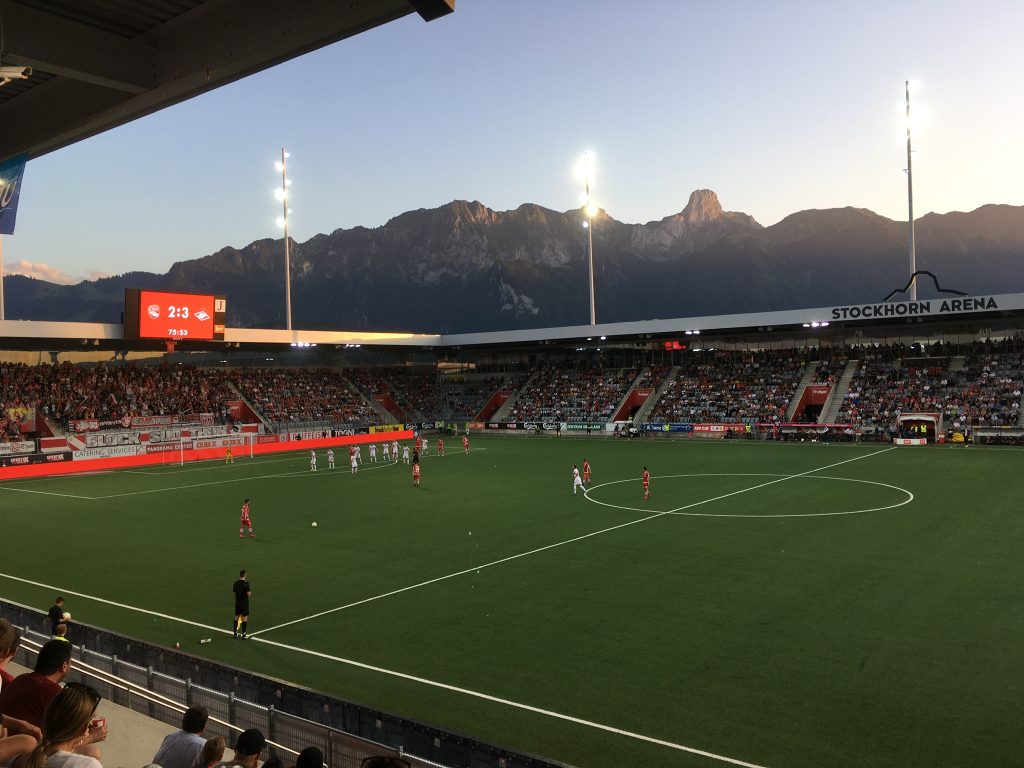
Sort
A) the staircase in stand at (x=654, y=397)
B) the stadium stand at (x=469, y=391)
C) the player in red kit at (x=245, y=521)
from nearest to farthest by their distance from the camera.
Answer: the player in red kit at (x=245, y=521)
the staircase in stand at (x=654, y=397)
the stadium stand at (x=469, y=391)

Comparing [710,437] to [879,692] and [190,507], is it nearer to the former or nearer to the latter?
[190,507]

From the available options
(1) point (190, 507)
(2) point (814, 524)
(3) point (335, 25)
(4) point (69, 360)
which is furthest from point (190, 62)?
(4) point (69, 360)

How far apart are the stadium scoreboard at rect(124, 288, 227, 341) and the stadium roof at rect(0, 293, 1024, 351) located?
2.49 m

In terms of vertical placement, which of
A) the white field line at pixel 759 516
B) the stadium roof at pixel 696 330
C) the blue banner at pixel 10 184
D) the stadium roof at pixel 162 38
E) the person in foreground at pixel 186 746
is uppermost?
the stadium roof at pixel 696 330

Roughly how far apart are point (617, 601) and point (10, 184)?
41.9 feet

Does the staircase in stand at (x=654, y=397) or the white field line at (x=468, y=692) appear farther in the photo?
the staircase in stand at (x=654, y=397)

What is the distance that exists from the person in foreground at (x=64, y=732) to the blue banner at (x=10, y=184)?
21.7 ft

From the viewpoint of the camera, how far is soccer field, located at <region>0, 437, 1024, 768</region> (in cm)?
1020

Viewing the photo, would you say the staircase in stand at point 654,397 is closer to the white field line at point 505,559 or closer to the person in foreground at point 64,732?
the white field line at point 505,559

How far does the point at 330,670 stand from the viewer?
12.6 meters

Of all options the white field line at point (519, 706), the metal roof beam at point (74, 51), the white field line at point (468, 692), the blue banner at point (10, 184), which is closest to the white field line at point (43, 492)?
the white field line at point (468, 692)

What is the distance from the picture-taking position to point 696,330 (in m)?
60.0

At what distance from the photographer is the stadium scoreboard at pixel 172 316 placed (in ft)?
158

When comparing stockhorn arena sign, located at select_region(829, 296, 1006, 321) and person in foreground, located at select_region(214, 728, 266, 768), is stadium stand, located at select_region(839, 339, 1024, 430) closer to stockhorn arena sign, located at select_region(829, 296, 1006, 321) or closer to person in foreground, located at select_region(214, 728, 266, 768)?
stockhorn arena sign, located at select_region(829, 296, 1006, 321)
